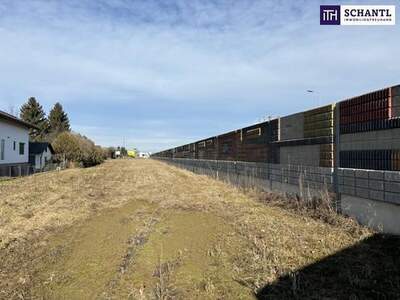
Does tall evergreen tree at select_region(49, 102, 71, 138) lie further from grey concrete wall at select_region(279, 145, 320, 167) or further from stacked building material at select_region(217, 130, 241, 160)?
grey concrete wall at select_region(279, 145, 320, 167)

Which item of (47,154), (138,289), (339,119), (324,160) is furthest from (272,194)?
(47,154)

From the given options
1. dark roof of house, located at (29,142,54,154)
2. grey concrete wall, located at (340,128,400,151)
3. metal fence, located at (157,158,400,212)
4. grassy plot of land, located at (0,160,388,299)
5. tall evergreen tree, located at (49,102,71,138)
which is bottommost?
grassy plot of land, located at (0,160,388,299)

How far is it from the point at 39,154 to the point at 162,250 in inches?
2151

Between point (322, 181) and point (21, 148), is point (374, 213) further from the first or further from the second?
point (21, 148)

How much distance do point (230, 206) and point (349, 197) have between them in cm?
386

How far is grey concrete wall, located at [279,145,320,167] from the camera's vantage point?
11.4m

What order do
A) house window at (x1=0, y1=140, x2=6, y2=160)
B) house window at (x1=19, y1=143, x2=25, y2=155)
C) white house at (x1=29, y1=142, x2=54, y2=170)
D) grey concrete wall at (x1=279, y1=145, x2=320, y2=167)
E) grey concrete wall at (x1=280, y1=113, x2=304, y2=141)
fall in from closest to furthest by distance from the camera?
1. grey concrete wall at (x1=279, y1=145, x2=320, y2=167)
2. grey concrete wall at (x1=280, y1=113, x2=304, y2=141)
3. house window at (x1=0, y1=140, x2=6, y2=160)
4. house window at (x1=19, y1=143, x2=25, y2=155)
5. white house at (x1=29, y1=142, x2=54, y2=170)

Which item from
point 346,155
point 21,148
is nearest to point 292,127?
point 346,155

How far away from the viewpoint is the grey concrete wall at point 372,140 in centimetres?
773

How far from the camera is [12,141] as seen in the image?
41.4 m

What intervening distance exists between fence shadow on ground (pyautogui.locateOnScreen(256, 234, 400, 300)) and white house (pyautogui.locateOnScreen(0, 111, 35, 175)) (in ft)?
114

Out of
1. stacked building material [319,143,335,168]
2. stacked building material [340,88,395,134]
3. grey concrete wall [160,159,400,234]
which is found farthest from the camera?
stacked building material [319,143,335,168]

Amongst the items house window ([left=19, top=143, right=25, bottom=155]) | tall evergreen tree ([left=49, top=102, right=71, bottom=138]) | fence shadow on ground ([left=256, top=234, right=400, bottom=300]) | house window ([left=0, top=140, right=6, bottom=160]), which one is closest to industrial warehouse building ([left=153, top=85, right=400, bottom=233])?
fence shadow on ground ([left=256, top=234, right=400, bottom=300])

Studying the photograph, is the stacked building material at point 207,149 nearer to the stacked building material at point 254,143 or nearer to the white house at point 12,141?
the stacked building material at point 254,143
